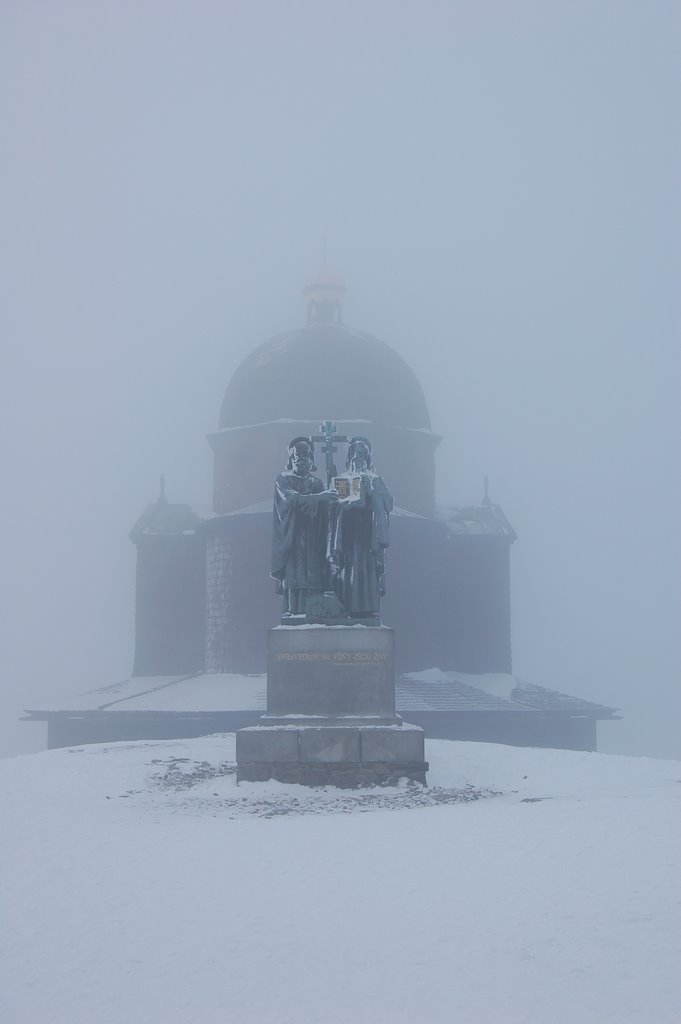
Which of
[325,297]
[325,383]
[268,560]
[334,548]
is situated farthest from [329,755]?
[325,297]

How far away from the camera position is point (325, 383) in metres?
33.4

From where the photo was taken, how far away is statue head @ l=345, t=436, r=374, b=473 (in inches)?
449

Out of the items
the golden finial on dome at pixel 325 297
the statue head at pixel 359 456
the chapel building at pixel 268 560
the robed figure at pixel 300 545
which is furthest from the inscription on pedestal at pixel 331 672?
the golden finial on dome at pixel 325 297

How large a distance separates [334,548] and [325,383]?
74.9 ft

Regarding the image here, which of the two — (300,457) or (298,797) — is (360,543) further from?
(298,797)

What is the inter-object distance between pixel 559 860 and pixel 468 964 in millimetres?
2024

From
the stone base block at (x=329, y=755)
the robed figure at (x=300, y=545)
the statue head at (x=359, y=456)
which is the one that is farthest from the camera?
the statue head at (x=359, y=456)

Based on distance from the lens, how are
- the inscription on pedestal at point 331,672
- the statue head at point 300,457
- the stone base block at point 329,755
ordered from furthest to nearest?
the statue head at point 300,457
the inscription on pedestal at point 331,672
the stone base block at point 329,755

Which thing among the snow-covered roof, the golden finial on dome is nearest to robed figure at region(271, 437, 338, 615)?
the snow-covered roof

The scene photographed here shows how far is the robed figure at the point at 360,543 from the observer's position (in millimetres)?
11016

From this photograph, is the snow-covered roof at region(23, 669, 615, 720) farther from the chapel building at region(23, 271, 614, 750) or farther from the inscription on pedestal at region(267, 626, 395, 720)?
the inscription on pedestal at region(267, 626, 395, 720)

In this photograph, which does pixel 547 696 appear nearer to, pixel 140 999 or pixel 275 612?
pixel 275 612

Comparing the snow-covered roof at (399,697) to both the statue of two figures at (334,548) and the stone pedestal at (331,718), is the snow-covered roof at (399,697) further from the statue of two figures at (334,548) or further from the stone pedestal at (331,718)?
the stone pedestal at (331,718)

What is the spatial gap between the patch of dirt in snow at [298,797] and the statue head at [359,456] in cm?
354
